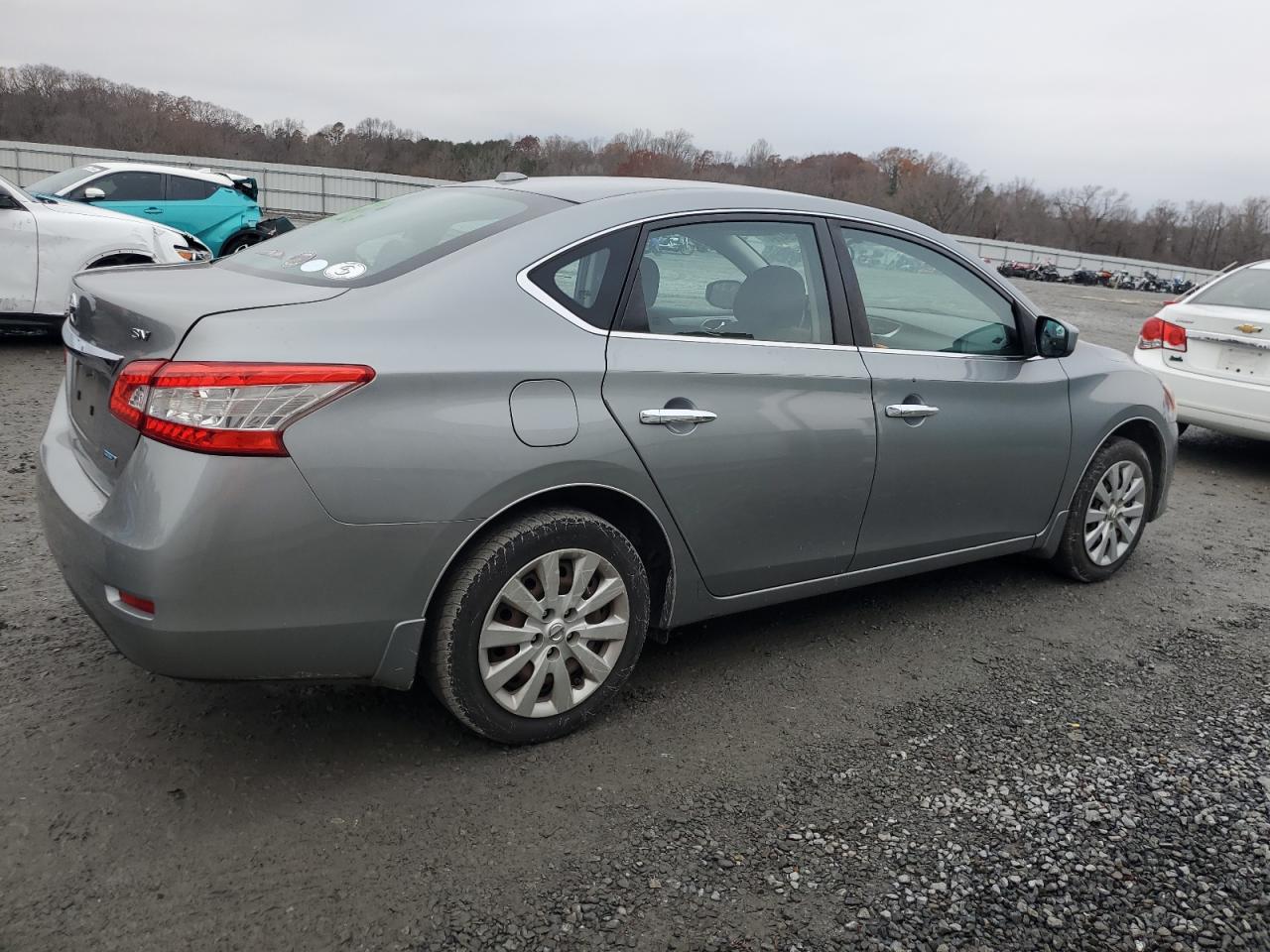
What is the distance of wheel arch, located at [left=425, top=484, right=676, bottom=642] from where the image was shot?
8.98ft

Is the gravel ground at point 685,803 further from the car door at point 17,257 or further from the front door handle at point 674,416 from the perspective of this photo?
the car door at point 17,257

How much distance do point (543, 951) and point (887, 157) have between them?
11905 centimetres

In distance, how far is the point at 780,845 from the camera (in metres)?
2.62

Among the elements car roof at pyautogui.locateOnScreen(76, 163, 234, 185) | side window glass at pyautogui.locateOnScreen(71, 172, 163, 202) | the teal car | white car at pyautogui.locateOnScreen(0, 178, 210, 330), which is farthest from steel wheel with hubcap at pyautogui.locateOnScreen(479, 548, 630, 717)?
car roof at pyautogui.locateOnScreen(76, 163, 234, 185)

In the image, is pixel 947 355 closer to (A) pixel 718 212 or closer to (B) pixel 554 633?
(A) pixel 718 212

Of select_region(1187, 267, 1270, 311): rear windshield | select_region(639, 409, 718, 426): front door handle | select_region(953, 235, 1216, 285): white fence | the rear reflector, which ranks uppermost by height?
select_region(953, 235, 1216, 285): white fence

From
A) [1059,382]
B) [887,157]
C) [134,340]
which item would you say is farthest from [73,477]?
[887,157]

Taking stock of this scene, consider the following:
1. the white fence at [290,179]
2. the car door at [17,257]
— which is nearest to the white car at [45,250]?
the car door at [17,257]

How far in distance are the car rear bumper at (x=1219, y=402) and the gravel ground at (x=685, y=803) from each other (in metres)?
3.51

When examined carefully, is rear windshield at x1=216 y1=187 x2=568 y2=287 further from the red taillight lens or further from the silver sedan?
the red taillight lens

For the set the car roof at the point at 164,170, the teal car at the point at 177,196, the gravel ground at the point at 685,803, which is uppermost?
the car roof at the point at 164,170

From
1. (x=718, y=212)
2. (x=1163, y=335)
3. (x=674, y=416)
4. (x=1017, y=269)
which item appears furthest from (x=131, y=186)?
(x=1017, y=269)

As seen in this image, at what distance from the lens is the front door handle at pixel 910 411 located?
3613mm

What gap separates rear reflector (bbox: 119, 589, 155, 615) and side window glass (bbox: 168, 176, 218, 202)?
1457 cm
